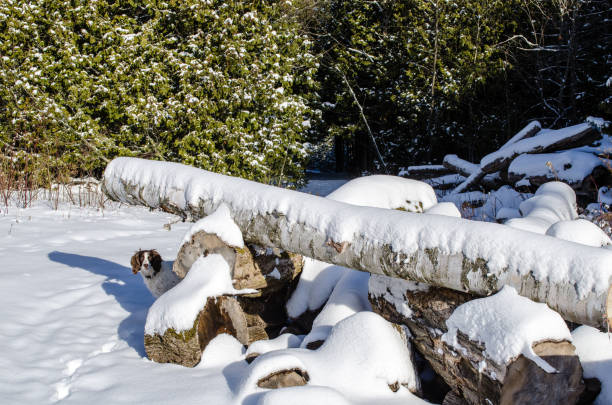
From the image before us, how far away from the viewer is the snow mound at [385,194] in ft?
12.0

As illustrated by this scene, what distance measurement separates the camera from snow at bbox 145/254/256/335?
272 cm

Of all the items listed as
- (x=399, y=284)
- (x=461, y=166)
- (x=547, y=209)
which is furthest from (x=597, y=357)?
(x=461, y=166)

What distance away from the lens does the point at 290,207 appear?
2889mm

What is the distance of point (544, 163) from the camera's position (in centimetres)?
645

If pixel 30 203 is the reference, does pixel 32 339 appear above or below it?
below

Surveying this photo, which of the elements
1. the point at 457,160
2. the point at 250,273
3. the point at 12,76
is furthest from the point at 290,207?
the point at 12,76

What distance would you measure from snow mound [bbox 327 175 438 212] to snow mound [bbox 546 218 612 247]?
126cm

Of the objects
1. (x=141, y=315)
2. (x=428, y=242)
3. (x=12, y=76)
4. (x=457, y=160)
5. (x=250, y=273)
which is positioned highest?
(x=12, y=76)

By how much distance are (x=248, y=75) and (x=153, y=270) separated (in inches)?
269

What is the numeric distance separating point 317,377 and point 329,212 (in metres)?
0.94

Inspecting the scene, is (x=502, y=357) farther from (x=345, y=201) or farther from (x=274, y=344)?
(x=345, y=201)

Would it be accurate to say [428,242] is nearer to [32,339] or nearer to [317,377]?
[317,377]

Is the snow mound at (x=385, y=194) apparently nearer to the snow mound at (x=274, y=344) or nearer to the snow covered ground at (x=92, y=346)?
the snow mound at (x=274, y=344)

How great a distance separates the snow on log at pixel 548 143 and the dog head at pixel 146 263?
582cm
